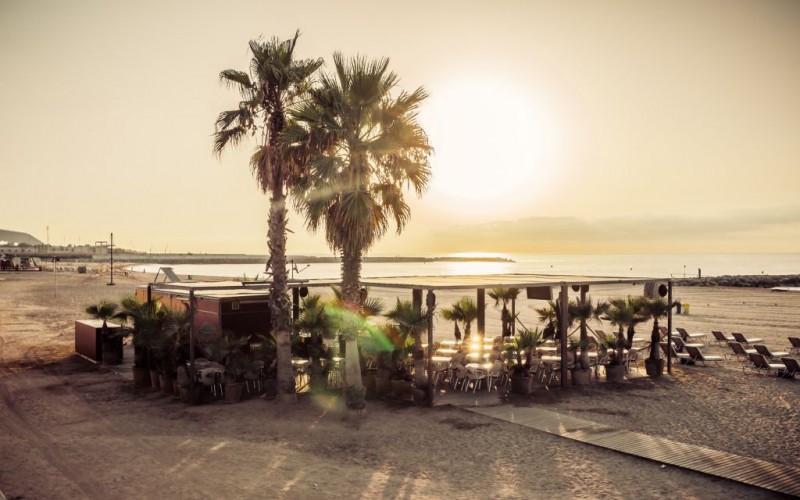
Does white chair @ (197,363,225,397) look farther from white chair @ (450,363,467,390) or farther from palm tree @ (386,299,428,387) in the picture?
white chair @ (450,363,467,390)

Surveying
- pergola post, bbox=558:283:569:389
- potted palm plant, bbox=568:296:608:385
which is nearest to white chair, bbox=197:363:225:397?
pergola post, bbox=558:283:569:389

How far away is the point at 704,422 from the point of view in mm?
10984

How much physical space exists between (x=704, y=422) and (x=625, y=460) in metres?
3.18

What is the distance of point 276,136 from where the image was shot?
12.5 m

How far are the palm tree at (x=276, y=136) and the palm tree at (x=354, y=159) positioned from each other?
616mm

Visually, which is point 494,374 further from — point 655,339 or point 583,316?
point 655,339

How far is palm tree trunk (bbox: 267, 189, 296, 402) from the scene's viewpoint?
12.6 metres

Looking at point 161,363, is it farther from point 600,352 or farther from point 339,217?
point 600,352

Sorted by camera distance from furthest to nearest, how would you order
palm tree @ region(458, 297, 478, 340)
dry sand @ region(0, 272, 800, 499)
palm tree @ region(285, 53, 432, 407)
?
1. palm tree @ region(458, 297, 478, 340)
2. palm tree @ region(285, 53, 432, 407)
3. dry sand @ region(0, 272, 800, 499)

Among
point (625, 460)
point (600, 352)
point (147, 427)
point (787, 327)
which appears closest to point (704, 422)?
point (625, 460)

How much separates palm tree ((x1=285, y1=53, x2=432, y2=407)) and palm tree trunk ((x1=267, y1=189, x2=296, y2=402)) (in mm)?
731

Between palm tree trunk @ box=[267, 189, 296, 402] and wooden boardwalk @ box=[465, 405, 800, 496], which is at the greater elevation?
palm tree trunk @ box=[267, 189, 296, 402]

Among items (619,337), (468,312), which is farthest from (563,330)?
(468,312)

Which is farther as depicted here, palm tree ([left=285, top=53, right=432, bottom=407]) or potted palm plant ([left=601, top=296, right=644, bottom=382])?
potted palm plant ([left=601, top=296, right=644, bottom=382])
